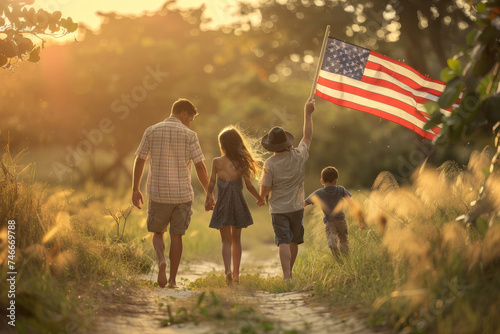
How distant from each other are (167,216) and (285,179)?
4.78ft

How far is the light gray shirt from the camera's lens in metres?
7.50

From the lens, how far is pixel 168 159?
7477mm

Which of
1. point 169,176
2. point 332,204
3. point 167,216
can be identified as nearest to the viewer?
point 169,176

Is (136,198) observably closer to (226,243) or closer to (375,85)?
(226,243)

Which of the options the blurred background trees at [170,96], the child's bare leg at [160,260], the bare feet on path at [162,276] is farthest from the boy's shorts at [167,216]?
the blurred background trees at [170,96]

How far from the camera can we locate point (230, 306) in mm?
5582

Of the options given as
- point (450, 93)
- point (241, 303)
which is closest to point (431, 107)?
point (450, 93)

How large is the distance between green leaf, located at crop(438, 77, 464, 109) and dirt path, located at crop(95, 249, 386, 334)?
1.85 meters

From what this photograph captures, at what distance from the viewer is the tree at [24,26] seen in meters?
6.64

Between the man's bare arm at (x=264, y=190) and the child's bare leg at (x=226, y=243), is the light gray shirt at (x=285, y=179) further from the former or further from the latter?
the child's bare leg at (x=226, y=243)

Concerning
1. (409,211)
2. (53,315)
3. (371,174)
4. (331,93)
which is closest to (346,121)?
(371,174)

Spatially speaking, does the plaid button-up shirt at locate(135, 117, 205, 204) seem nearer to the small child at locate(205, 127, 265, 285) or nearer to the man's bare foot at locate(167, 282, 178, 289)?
the small child at locate(205, 127, 265, 285)

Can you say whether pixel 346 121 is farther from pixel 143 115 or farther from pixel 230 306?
pixel 230 306

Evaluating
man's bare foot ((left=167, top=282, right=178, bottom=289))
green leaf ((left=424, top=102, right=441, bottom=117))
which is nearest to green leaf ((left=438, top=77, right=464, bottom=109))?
green leaf ((left=424, top=102, right=441, bottom=117))
